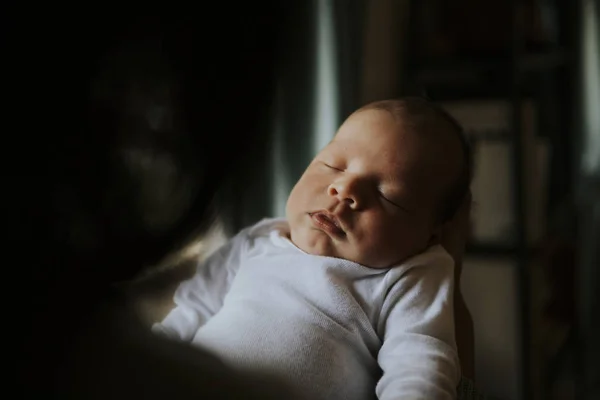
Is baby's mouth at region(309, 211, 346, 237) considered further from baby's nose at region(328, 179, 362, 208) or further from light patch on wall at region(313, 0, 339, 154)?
light patch on wall at region(313, 0, 339, 154)

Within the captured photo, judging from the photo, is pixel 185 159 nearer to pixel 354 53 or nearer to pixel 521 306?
pixel 354 53

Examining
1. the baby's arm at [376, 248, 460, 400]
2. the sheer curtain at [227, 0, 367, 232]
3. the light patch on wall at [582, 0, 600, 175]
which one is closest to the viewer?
the baby's arm at [376, 248, 460, 400]

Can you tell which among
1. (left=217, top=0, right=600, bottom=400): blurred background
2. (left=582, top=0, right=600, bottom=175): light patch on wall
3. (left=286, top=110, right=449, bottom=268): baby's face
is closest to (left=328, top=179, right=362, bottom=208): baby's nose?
(left=286, top=110, right=449, bottom=268): baby's face

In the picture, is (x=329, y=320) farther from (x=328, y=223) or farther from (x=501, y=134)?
(x=501, y=134)

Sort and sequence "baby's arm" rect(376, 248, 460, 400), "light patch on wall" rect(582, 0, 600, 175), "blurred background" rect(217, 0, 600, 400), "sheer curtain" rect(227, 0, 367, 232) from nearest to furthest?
"baby's arm" rect(376, 248, 460, 400) < "sheer curtain" rect(227, 0, 367, 232) < "blurred background" rect(217, 0, 600, 400) < "light patch on wall" rect(582, 0, 600, 175)

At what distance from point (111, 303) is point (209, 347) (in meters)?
0.10

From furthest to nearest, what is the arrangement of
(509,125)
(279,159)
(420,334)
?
(509,125) → (279,159) → (420,334)

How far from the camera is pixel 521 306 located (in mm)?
1067

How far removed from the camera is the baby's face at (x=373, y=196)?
19.1 inches

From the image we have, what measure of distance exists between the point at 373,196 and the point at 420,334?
10 cm

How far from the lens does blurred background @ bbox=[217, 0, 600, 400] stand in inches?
27.8

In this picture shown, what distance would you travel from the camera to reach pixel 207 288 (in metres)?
0.54

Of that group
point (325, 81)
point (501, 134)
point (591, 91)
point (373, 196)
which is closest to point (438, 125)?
point (373, 196)

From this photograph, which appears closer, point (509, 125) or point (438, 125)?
point (438, 125)
